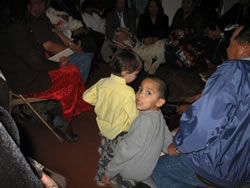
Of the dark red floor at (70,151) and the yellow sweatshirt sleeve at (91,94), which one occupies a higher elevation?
the yellow sweatshirt sleeve at (91,94)

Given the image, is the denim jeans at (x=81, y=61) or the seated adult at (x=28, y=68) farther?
the denim jeans at (x=81, y=61)

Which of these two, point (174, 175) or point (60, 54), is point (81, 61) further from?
point (174, 175)

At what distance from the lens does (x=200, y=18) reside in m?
2.95

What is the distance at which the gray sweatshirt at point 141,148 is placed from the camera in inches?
41.8

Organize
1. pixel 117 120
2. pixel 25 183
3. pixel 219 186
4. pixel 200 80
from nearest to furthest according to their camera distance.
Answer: pixel 25 183
pixel 219 186
pixel 117 120
pixel 200 80

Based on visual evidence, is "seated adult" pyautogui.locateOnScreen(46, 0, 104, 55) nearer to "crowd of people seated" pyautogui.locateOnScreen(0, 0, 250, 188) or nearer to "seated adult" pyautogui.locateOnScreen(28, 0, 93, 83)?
"crowd of people seated" pyautogui.locateOnScreen(0, 0, 250, 188)

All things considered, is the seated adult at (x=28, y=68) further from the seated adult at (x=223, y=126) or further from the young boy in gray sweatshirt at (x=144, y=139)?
the seated adult at (x=223, y=126)

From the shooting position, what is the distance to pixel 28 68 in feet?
5.41

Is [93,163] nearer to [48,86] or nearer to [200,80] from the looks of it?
[48,86]

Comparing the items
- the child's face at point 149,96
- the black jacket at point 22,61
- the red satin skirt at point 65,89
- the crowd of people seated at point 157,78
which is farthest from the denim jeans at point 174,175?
the black jacket at point 22,61

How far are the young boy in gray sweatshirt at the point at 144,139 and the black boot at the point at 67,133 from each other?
950mm

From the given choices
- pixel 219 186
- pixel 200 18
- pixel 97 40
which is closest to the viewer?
pixel 219 186

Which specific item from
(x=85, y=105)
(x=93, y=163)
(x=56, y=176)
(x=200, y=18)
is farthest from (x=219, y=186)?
(x=200, y=18)

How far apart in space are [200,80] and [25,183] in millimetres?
2355
